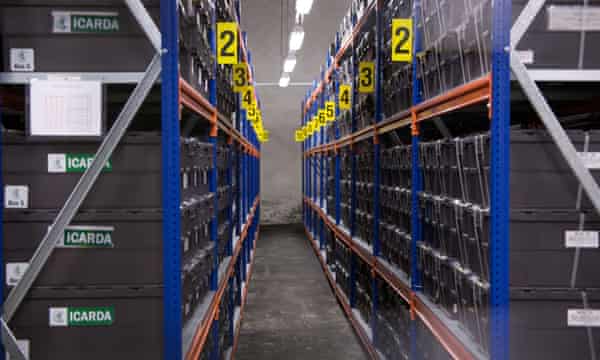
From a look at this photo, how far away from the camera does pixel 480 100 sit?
7.36 feet

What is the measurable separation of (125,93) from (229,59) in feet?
3.39

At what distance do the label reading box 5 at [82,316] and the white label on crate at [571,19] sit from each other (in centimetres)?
231

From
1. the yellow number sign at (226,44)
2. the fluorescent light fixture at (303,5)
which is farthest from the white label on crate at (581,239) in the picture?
the fluorescent light fixture at (303,5)

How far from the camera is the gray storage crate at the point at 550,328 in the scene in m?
2.18

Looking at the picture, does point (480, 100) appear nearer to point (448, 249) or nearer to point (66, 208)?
point (448, 249)

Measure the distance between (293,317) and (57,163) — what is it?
458 cm

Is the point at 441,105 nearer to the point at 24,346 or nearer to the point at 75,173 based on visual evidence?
the point at 75,173

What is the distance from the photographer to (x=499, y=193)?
2.08 metres

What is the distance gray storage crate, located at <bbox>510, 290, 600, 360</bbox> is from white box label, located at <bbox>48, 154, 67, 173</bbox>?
2025 mm

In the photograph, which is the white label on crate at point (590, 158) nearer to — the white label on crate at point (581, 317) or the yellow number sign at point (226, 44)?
the white label on crate at point (581, 317)

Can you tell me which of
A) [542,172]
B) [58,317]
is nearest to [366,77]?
[542,172]

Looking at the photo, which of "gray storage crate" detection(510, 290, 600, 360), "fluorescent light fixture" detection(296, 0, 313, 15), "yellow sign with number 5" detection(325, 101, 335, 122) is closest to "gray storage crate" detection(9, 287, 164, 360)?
"gray storage crate" detection(510, 290, 600, 360)

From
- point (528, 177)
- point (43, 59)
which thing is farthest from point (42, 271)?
point (528, 177)

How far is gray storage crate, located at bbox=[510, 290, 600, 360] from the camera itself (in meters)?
2.18
